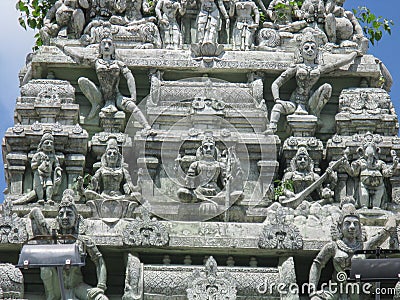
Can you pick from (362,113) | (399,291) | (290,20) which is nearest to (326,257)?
(399,291)

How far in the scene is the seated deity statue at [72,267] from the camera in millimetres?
34219

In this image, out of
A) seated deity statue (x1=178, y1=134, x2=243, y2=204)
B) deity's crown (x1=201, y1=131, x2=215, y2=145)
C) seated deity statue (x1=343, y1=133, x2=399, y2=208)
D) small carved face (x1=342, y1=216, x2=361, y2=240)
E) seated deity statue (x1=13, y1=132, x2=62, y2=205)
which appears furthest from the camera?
seated deity statue (x1=343, y1=133, x2=399, y2=208)

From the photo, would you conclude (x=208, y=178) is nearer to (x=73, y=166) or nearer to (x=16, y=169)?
(x=73, y=166)

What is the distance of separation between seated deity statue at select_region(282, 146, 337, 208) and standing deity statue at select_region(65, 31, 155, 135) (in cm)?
380

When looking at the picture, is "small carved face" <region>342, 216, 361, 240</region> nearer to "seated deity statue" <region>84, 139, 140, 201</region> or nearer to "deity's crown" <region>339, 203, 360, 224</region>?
"deity's crown" <region>339, 203, 360, 224</region>

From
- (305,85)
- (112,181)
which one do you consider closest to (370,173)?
(305,85)

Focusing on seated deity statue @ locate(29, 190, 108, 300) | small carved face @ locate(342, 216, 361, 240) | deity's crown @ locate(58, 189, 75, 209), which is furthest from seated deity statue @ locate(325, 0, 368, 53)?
seated deity statue @ locate(29, 190, 108, 300)

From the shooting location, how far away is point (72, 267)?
112ft

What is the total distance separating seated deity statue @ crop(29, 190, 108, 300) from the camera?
34.2m

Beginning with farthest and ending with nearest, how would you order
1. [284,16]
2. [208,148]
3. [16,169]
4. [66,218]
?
[284,16], [16,169], [208,148], [66,218]

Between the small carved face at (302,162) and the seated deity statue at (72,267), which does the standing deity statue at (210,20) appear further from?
the seated deity statue at (72,267)

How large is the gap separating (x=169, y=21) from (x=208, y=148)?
13.5ft

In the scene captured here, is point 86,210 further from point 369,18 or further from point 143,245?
point 369,18

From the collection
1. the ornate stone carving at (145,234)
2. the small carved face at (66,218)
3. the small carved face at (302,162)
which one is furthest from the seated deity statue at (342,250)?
the small carved face at (66,218)
